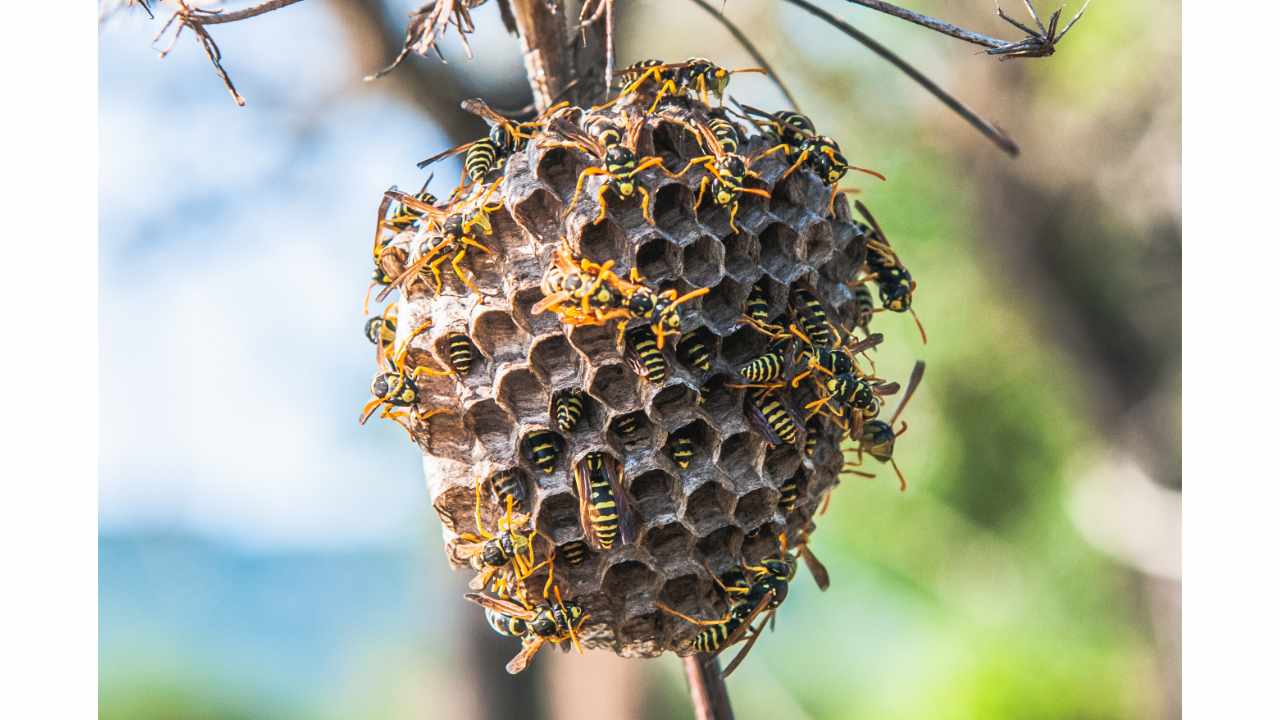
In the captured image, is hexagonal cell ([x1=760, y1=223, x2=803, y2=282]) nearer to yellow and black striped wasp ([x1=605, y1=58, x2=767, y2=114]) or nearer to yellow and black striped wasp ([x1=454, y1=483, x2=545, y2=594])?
yellow and black striped wasp ([x1=605, y1=58, x2=767, y2=114])

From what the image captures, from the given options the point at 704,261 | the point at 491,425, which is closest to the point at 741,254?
the point at 704,261

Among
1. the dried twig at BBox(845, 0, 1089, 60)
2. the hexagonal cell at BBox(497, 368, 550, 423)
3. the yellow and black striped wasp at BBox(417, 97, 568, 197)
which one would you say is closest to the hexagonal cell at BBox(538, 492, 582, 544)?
the hexagonal cell at BBox(497, 368, 550, 423)

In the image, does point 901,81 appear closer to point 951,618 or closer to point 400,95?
point 400,95

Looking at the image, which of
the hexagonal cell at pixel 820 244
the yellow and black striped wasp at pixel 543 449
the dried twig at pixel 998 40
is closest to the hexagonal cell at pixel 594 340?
the yellow and black striped wasp at pixel 543 449

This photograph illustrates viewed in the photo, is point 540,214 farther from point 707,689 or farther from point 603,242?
point 707,689

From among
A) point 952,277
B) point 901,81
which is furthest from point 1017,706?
point 901,81
